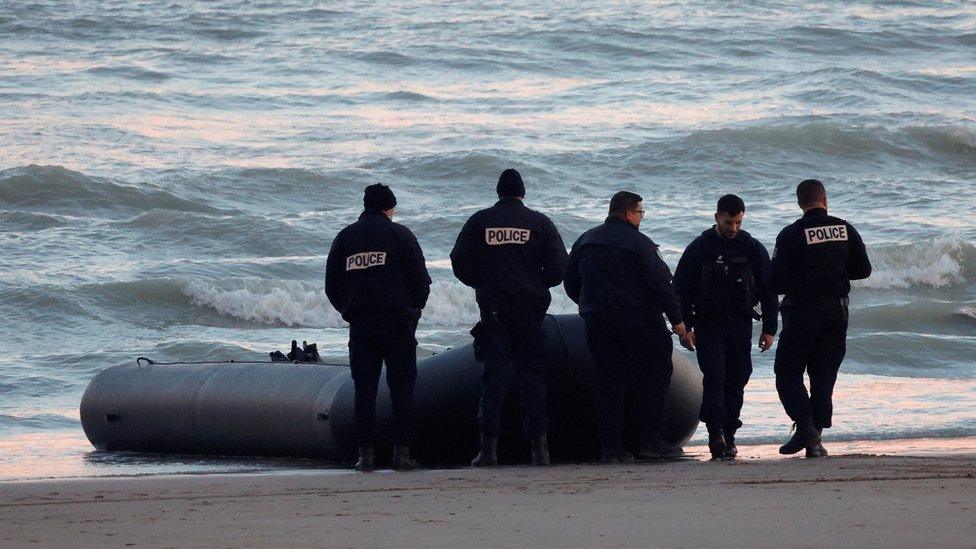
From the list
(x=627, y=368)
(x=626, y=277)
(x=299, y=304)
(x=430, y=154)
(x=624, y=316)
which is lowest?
(x=627, y=368)

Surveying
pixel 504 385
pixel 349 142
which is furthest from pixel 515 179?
pixel 349 142

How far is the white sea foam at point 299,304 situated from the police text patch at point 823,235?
29.3 ft

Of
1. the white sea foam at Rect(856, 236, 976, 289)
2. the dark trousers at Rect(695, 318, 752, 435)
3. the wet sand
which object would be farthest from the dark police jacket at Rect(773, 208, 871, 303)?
the white sea foam at Rect(856, 236, 976, 289)

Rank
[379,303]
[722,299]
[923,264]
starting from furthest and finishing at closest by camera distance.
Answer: [923,264] < [722,299] < [379,303]

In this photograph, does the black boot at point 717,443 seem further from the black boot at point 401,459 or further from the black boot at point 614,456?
the black boot at point 401,459

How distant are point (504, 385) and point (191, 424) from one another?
2.37m

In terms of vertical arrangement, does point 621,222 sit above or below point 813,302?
above

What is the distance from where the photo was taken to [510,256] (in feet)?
25.9

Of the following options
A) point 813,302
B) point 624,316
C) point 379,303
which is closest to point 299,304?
point 379,303

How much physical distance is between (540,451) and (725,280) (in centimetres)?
139

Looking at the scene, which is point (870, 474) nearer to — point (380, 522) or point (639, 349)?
point (639, 349)

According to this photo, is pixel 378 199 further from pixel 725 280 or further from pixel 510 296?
pixel 725 280

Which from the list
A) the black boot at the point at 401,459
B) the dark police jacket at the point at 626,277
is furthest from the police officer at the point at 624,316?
the black boot at the point at 401,459

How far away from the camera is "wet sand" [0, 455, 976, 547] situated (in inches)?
191
